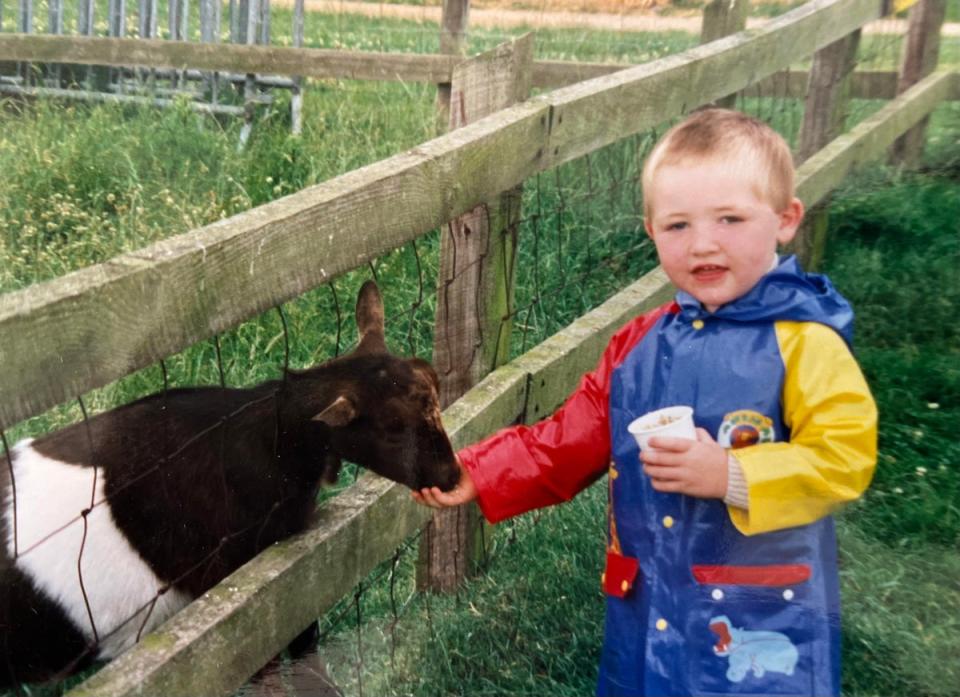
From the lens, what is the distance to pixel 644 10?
22.1ft

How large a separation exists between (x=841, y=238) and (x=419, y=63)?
240 cm

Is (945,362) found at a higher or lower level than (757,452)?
lower

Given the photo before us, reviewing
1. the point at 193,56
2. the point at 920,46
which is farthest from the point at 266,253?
the point at 920,46

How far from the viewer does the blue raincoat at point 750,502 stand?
2246 mm

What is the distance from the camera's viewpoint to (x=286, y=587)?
264 cm

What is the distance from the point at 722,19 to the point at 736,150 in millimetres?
3005

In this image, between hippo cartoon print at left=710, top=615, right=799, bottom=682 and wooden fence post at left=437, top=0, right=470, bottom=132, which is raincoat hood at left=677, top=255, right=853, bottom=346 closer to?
hippo cartoon print at left=710, top=615, right=799, bottom=682

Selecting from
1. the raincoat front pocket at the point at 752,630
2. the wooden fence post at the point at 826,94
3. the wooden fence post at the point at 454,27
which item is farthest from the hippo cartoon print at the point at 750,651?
the wooden fence post at the point at 454,27

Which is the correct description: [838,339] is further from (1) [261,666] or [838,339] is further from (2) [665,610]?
(1) [261,666]

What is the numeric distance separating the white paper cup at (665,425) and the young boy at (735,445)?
0.02 m

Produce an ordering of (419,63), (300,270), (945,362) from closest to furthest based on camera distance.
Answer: (300,270) < (945,362) < (419,63)

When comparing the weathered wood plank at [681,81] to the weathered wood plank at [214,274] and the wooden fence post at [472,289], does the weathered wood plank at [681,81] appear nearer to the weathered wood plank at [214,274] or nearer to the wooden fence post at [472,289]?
the wooden fence post at [472,289]

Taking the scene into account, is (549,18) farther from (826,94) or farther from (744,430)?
(744,430)

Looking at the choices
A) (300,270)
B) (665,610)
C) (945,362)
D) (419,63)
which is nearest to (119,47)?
(419,63)
